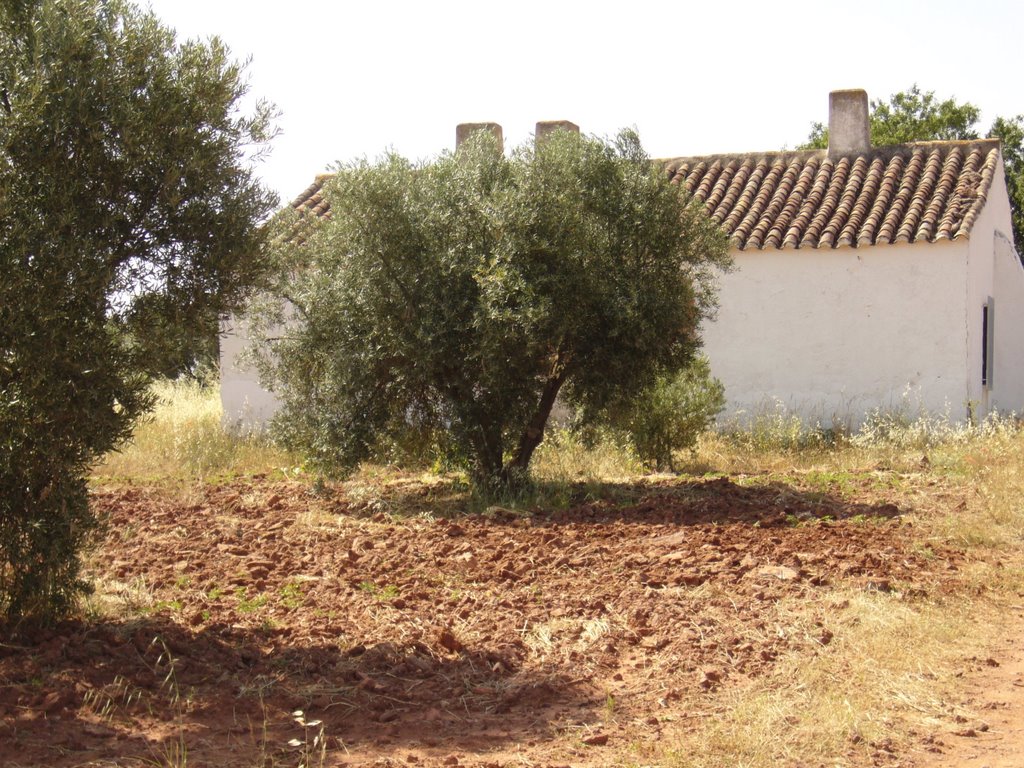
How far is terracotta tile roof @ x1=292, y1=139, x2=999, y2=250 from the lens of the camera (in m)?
16.9

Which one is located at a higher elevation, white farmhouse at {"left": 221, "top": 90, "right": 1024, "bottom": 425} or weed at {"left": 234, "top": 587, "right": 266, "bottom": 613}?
white farmhouse at {"left": 221, "top": 90, "right": 1024, "bottom": 425}

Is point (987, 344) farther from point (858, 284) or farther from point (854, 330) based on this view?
point (858, 284)

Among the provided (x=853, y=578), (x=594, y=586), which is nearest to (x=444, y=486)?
(x=594, y=586)

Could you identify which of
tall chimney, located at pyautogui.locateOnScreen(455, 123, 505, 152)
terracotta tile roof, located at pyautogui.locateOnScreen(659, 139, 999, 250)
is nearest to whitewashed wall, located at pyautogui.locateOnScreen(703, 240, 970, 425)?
terracotta tile roof, located at pyautogui.locateOnScreen(659, 139, 999, 250)

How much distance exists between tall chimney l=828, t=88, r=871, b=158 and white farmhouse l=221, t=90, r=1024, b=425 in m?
0.03

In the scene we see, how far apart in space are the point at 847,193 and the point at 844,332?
262cm

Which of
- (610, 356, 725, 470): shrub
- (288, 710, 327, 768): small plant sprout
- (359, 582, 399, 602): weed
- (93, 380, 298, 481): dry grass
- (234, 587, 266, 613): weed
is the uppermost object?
(610, 356, 725, 470): shrub

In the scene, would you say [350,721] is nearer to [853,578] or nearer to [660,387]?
[853,578]

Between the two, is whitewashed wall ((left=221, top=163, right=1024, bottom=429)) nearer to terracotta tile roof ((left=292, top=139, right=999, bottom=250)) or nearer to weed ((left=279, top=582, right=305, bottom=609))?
terracotta tile roof ((left=292, top=139, right=999, bottom=250))

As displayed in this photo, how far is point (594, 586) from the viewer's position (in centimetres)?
817

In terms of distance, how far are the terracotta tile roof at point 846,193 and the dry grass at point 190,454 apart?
3895 millimetres

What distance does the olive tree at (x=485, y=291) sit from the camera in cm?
1124

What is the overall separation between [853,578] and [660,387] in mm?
6267

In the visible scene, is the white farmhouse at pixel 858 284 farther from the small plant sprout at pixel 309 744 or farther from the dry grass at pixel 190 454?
the small plant sprout at pixel 309 744
